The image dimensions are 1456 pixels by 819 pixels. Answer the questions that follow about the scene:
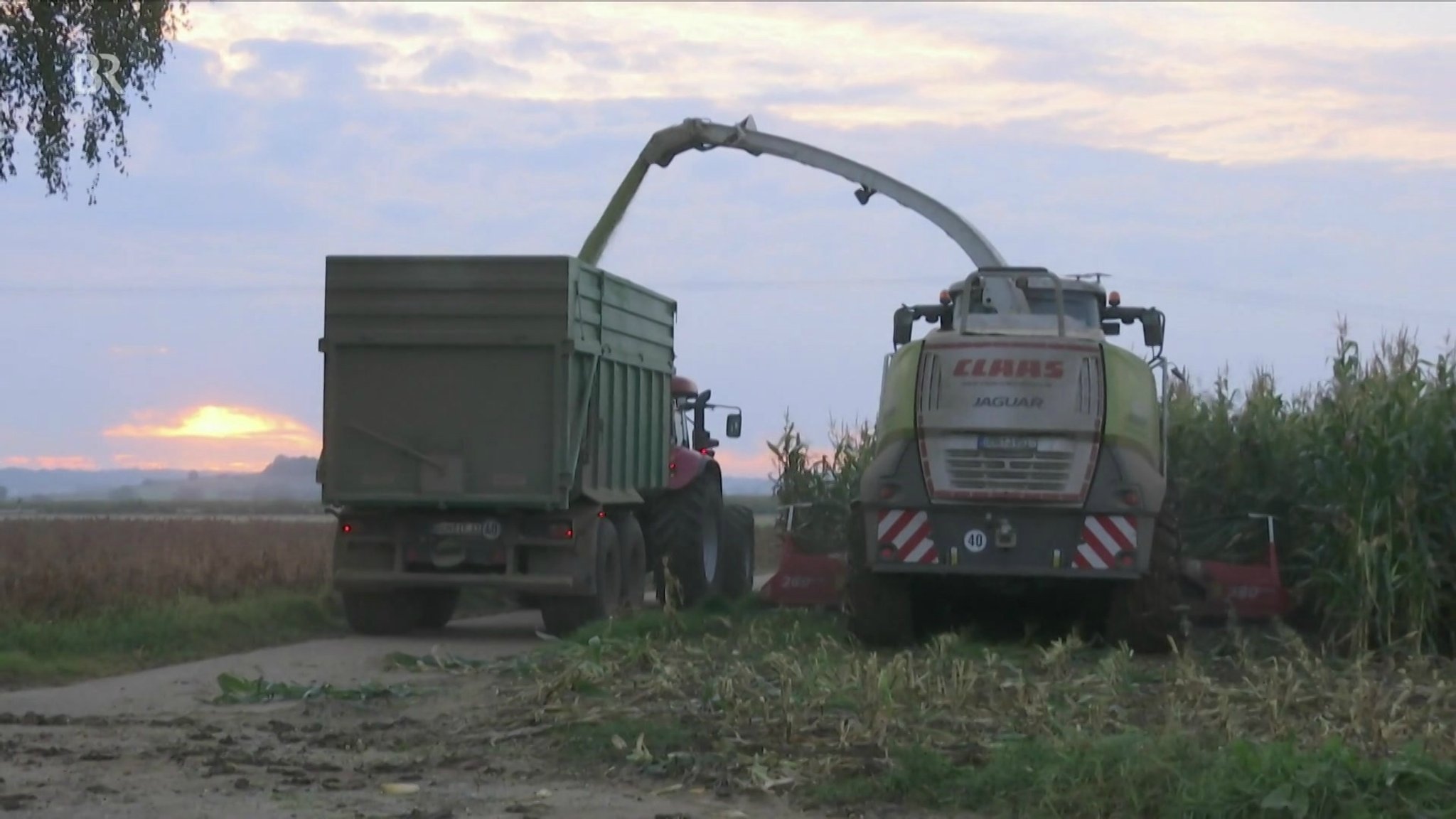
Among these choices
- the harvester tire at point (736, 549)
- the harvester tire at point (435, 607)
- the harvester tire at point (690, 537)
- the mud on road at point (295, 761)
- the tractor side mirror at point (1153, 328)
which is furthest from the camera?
the harvester tire at point (736, 549)

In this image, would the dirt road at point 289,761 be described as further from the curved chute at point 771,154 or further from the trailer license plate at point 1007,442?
the curved chute at point 771,154

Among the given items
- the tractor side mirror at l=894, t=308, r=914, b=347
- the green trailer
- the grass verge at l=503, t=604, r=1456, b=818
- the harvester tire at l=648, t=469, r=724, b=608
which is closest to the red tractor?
the harvester tire at l=648, t=469, r=724, b=608

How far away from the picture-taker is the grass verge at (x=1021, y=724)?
772cm

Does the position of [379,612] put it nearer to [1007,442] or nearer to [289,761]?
[1007,442]

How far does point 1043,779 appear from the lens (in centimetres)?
809

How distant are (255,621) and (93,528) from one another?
13.4 meters

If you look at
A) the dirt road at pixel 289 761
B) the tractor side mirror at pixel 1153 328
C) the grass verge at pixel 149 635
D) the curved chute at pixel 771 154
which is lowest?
the dirt road at pixel 289 761

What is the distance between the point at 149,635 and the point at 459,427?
3.13 meters

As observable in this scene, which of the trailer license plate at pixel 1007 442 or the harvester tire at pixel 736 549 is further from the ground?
the trailer license plate at pixel 1007 442

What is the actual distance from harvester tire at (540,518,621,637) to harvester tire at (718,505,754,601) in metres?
3.90

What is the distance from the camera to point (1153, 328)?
1559 centimetres

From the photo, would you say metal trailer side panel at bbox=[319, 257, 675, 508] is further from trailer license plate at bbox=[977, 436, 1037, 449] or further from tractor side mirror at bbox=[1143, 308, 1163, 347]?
tractor side mirror at bbox=[1143, 308, 1163, 347]

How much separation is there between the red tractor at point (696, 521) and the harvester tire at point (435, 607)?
209cm

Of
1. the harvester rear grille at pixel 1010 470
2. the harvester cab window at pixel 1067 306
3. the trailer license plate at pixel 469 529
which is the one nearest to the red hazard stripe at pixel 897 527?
the harvester rear grille at pixel 1010 470
